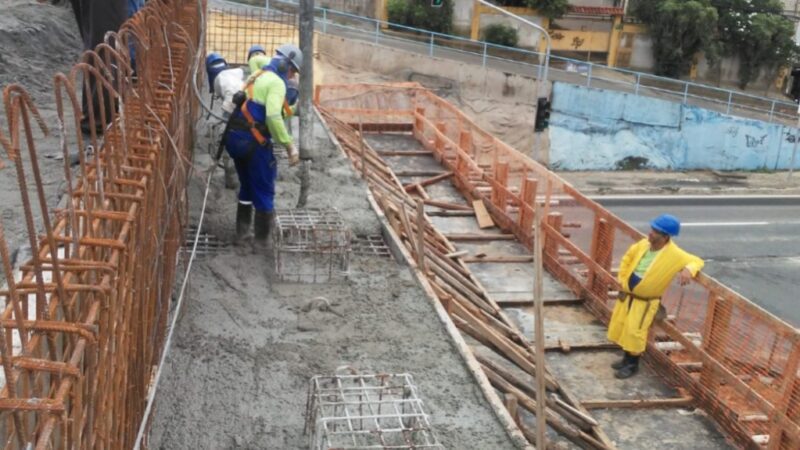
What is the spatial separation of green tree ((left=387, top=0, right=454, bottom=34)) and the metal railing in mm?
712

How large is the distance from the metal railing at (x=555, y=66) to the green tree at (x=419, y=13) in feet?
2.34

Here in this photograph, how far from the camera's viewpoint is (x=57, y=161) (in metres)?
7.80

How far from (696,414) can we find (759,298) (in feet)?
35.6

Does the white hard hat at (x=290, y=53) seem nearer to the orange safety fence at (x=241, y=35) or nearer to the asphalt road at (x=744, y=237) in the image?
the orange safety fence at (x=241, y=35)

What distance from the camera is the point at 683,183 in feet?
95.0

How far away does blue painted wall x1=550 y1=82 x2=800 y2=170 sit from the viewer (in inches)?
1209

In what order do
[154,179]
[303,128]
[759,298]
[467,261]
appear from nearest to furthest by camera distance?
[154,179]
[303,128]
[467,261]
[759,298]

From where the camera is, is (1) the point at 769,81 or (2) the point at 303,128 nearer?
(2) the point at 303,128

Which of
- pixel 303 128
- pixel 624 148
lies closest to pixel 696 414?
pixel 303 128

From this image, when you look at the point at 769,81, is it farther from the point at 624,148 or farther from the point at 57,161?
the point at 57,161

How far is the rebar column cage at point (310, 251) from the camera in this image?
737 cm

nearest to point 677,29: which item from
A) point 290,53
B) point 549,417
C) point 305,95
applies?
point 305,95

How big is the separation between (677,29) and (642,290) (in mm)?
32164

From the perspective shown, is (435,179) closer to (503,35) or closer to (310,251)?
(310,251)
